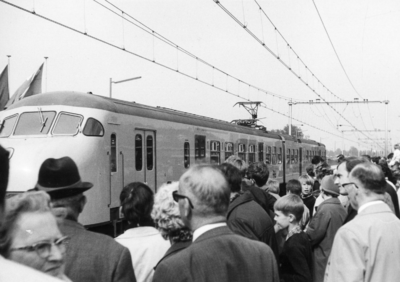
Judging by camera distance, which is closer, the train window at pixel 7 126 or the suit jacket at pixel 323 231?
the suit jacket at pixel 323 231

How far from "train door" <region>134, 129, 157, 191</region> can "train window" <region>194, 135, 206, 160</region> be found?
2639 millimetres

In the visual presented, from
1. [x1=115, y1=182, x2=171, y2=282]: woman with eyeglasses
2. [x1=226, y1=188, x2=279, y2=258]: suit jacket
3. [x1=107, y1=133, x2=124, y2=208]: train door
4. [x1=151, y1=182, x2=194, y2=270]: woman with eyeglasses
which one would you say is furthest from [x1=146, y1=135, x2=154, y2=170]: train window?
[x1=151, y1=182, x2=194, y2=270]: woman with eyeglasses

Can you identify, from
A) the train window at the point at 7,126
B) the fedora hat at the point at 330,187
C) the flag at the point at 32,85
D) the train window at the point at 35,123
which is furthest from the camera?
the flag at the point at 32,85

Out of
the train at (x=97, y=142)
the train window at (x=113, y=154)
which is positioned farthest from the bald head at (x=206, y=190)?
the train window at (x=113, y=154)

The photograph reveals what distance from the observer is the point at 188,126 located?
47.4ft

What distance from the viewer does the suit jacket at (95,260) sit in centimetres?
301

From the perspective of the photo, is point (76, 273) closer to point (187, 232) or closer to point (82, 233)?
point (82, 233)

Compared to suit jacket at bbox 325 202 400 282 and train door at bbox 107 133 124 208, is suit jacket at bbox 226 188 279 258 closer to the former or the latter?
suit jacket at bbox 325 202 400 282

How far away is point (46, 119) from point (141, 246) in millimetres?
7876

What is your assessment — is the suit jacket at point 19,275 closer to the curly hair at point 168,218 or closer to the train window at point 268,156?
the curly hair at point 168,218

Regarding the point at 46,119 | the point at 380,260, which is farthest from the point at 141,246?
the point at 46,119

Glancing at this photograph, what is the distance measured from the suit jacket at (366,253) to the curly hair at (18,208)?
2.08 m

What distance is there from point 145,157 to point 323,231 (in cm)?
672

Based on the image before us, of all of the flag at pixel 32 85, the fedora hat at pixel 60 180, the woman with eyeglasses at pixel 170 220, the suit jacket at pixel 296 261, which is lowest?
the suit jacket at pixel 296 261
